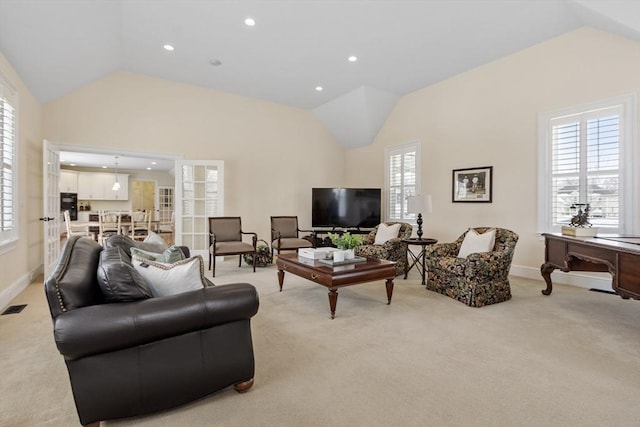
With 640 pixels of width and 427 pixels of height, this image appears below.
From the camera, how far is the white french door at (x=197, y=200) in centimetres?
612

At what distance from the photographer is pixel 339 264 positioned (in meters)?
3.56

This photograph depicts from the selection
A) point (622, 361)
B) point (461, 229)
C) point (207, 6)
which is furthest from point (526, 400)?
point (207, 6)

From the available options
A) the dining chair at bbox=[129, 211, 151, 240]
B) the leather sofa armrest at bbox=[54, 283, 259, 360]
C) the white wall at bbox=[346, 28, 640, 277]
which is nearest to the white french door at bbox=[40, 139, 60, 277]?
the dining chair at bbox=[129, 211, 151, 240]

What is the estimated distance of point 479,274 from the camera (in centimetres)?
353

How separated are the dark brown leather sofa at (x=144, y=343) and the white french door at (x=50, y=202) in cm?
351

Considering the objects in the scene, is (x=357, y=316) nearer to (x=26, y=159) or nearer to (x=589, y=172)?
(x=589, y=172)

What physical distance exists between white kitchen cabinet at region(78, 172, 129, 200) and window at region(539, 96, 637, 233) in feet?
40.5

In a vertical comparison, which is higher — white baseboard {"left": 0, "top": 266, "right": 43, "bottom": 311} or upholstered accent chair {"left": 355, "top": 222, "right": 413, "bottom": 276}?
upholstered accent chair {"left": 355, "top": 222, "right": 413, "bottom": 276}

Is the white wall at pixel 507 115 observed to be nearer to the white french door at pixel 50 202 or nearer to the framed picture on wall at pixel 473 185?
the framed picture on wall at pixel 473 185

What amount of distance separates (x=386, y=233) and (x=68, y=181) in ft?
35.4

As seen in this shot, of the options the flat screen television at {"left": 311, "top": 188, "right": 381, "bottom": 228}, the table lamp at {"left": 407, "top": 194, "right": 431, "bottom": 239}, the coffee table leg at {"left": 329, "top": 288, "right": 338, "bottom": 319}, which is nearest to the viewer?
the coffee table leg at {"left": 329, "top": 288, "right": 338, "bottom": 319}

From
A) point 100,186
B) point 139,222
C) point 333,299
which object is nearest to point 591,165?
point 333,299

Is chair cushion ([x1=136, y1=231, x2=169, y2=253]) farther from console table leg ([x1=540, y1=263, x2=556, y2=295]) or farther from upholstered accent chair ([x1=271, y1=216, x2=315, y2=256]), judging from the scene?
console table leg ([x1=540, y1=263, x2=556, y2=295])

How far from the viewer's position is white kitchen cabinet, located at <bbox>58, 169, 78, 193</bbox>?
10.3 metres
